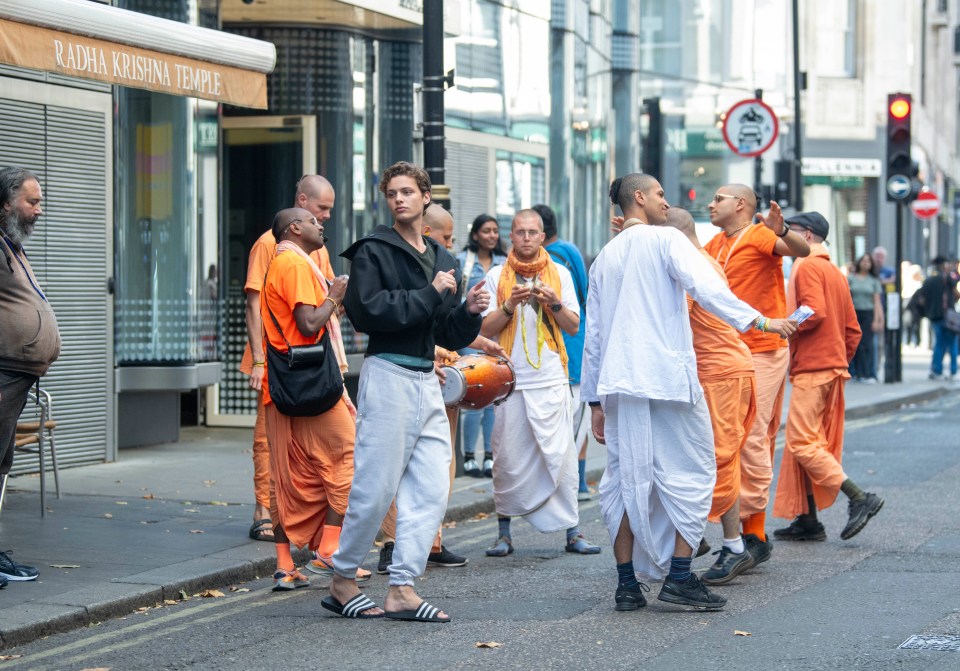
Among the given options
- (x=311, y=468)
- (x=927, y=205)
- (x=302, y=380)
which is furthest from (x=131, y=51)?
(x=927, y=205)

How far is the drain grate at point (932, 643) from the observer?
20.1ft

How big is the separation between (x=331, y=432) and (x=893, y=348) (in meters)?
16.7

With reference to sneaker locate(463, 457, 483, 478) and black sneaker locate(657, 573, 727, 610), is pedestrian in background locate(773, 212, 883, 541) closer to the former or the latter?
black sneaker locate(657, 573, 727, 610)

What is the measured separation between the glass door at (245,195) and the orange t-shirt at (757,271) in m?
6.82

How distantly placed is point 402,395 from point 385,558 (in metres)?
1.74

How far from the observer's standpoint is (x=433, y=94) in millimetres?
10953

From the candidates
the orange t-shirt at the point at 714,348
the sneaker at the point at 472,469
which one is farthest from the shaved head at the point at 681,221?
the sneaker at the point at 472,469

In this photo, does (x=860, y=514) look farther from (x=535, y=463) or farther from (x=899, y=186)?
(x=899, y=186)

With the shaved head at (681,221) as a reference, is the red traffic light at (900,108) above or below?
above

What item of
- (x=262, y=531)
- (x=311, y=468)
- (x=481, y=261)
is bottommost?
(x=262, y=531)

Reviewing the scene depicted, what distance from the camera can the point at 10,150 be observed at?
1077 cm

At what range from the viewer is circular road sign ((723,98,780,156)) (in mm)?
17953

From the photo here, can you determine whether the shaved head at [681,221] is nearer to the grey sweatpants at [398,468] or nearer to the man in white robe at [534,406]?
the man in white robe at [534,406]

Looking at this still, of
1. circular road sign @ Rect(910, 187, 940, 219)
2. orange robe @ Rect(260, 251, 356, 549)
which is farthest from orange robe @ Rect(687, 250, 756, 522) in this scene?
circular road sign @ Rect(910, 187, 940, 219)
